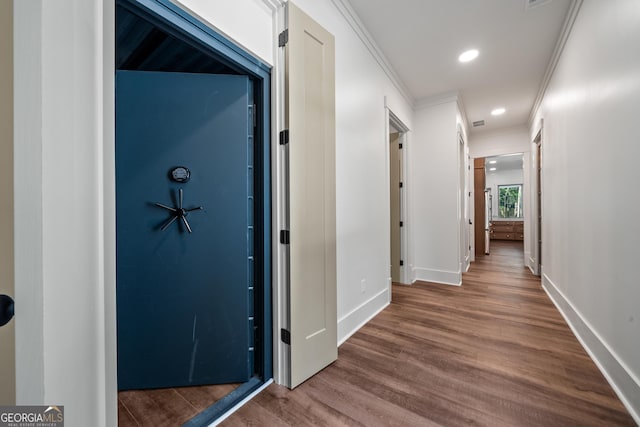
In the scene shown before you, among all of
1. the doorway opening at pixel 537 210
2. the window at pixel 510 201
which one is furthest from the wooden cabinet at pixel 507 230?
the doorway opening at pixel 537 210

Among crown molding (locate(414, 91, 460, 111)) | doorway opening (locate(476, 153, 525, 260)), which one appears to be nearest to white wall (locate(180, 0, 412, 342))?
crown molding (locate(414, 91, 460, 111))

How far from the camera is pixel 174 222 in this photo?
149cm

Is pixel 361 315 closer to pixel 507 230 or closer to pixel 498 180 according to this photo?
pixel 507 230

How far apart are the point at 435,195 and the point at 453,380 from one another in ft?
9.13

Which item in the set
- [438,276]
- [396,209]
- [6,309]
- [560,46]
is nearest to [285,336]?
[6,309]

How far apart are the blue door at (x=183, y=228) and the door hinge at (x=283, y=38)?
12.1 inches

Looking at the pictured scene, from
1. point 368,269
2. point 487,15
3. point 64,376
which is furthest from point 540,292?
point 64,376

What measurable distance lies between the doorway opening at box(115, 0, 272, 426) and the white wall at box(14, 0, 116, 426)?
0.75 meters

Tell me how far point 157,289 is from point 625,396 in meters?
2.76

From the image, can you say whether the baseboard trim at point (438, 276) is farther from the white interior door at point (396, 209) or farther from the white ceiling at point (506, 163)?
the white ceiling at point (506, 163)

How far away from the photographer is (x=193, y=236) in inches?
59.7

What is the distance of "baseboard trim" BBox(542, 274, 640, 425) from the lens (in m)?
1.32

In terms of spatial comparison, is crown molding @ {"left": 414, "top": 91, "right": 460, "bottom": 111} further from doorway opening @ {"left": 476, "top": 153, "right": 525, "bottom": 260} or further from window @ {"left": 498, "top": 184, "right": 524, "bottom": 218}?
window @ {"left": 498, "top": 184, "right": 524, "bottom": 218}

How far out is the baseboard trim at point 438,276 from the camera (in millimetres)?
3652
